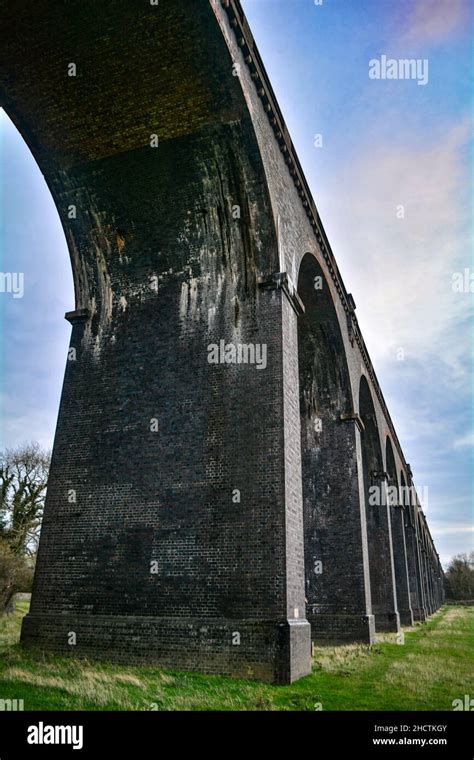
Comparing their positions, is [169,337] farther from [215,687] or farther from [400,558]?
[400,558]

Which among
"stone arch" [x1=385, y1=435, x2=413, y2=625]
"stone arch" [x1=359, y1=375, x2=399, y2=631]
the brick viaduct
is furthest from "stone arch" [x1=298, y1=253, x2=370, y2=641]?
"stone arch" [x1=385, y1=435, x2=413, y2=625]

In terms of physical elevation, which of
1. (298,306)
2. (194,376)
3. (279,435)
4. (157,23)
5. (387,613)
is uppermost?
(157,23)

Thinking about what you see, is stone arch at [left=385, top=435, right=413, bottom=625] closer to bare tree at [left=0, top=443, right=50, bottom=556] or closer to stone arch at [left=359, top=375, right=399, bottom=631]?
stone arch at [left=359, top=375, right=399, bottom=631]

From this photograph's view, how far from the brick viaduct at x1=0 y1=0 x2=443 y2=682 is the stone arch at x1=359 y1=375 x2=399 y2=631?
10.2m

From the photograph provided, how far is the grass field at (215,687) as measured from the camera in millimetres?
6184

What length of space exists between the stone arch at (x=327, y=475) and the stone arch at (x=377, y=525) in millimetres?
3452

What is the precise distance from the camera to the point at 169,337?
1067cm

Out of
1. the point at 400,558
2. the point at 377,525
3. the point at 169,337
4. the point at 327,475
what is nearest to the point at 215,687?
the point at 169,337

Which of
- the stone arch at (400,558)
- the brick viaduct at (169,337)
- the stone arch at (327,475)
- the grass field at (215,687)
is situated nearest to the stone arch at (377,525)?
the stone arch at (400,558)
